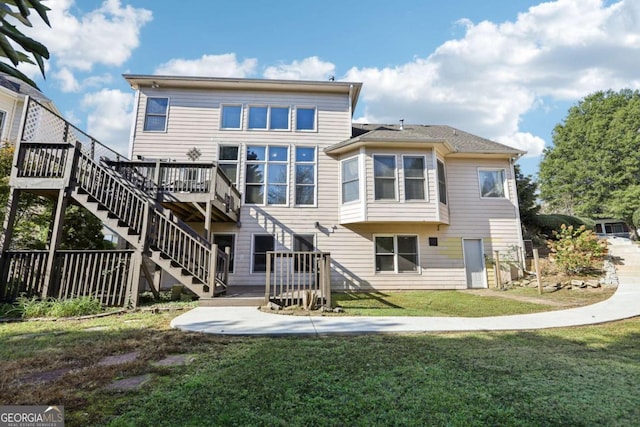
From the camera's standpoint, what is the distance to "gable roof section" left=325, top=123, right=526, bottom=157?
33.0 feet

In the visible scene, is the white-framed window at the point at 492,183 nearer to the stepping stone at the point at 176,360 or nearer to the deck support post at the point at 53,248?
the stepping stone at the point at 176,360

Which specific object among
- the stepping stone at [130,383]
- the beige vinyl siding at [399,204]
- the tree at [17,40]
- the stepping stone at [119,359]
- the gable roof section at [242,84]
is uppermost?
the gable roof section at [242,84]

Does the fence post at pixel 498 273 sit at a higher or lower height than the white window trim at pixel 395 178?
lower

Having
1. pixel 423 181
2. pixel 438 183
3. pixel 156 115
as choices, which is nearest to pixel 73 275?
pixel 156 115

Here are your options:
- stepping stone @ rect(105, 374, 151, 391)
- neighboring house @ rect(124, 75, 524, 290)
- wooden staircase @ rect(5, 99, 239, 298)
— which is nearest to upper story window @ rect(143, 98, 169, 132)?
neighboring house @ rect(124, 75, 524, 290)

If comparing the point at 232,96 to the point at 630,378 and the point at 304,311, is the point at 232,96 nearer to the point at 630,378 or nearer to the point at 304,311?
the point at 304,311

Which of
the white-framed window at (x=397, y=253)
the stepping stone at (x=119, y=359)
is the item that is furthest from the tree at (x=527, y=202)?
the stepping stone at (x=119, y=359)

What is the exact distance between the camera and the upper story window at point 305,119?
37.6 feet

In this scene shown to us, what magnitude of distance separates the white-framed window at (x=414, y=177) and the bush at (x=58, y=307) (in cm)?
932

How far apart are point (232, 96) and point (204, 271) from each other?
7.68m

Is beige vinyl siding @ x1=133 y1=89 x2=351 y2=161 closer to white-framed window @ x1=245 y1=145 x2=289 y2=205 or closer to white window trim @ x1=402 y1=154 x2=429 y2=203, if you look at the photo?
white-framed window @ x1=245 y1=145 x2=289 y2=205

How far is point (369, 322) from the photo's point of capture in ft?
17.3

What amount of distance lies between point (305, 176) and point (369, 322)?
273 inches

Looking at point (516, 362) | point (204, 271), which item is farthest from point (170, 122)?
point (516, 362)
